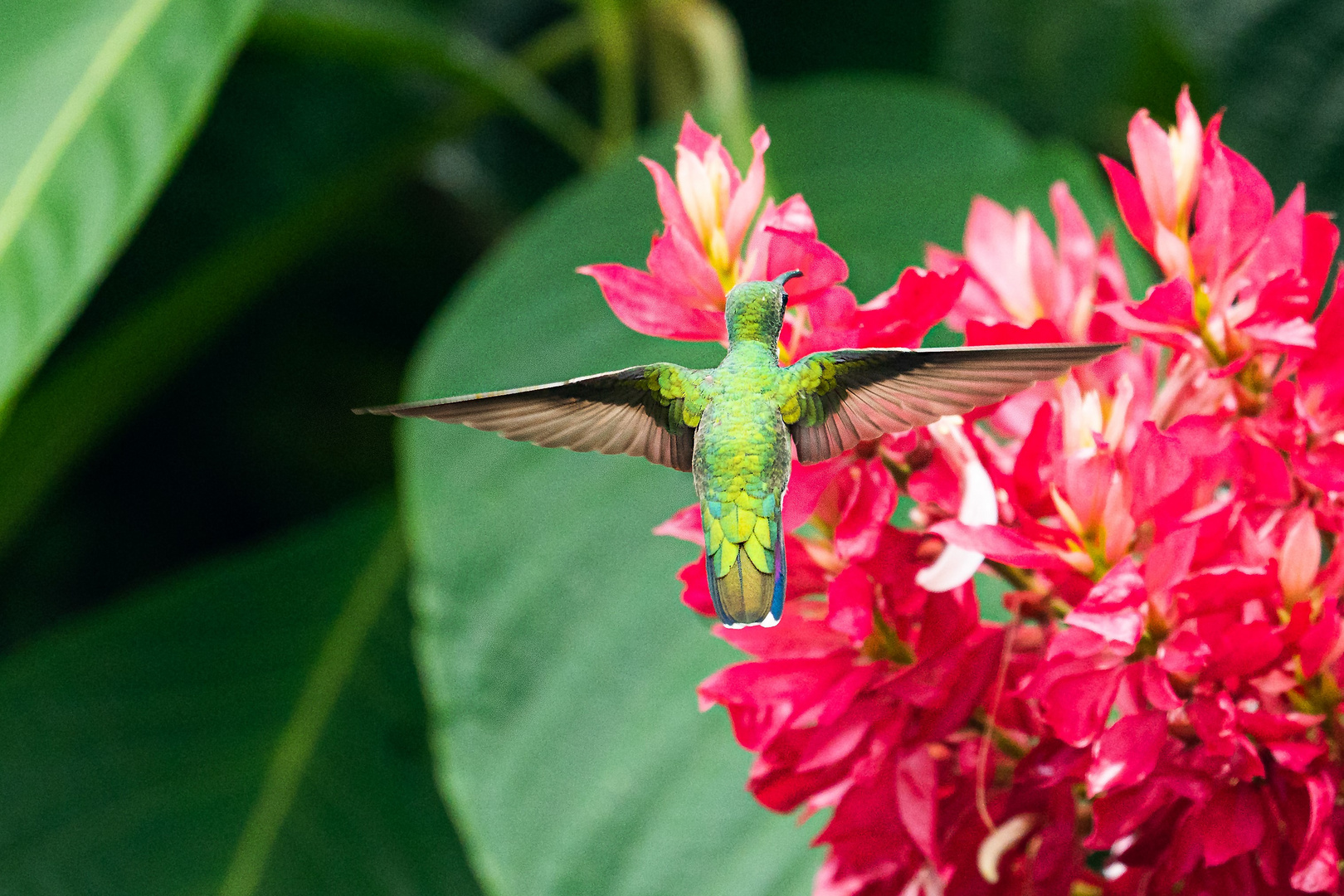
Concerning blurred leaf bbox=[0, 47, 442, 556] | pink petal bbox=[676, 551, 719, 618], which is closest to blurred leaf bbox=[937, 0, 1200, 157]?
blurred leaf bbox=[0, 47, 442, 556]

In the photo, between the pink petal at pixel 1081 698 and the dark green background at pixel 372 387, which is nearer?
the pink petal at pixel 1081 698

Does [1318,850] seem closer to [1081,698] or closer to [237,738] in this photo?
[1081,698]

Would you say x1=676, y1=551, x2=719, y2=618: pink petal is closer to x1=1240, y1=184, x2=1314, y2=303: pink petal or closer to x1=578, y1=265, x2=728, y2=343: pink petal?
x1=578, y1=265, x2=728, y2=343: pink petal

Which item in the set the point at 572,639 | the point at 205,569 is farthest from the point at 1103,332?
the point at 205,569

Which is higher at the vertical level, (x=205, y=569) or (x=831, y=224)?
(x=831, y=224)

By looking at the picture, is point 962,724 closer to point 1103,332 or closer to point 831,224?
point 1103,332

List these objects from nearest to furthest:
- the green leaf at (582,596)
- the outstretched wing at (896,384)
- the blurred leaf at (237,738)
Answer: the outstretched wing at (896,384) → the green leaf at (582,596) → the blurred leaf at (237,738)

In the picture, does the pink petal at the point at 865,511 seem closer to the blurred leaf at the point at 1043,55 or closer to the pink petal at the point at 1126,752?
the pink petal at the point at 1126,752

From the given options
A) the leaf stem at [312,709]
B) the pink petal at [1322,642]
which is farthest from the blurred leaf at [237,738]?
the pink petal at [1322,642]
